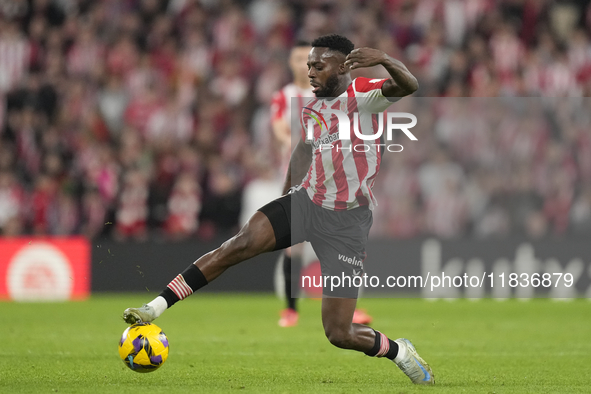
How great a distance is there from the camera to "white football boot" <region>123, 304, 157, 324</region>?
4945 millimetres

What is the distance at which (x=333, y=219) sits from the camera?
5.52 metres

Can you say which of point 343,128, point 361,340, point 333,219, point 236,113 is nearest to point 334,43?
point 343,128

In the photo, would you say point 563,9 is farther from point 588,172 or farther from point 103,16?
Answer: point 103,16

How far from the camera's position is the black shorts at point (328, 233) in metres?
5.39

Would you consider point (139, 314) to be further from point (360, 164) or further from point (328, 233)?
point (360, 164)

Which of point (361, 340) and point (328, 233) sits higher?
point (328, 233)

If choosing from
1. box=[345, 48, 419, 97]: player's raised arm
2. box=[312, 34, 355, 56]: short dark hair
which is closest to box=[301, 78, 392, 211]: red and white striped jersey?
box=[312, 34, 355, 56]: short dark hair

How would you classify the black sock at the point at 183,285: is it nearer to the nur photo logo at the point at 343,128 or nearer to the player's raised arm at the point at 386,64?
the nur photo logo at the point at 343,128

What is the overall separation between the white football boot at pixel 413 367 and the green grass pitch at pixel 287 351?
0.34 ft

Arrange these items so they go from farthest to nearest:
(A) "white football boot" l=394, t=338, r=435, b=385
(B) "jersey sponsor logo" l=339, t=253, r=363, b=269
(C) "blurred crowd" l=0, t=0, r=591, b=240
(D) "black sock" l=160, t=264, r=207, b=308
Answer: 1. (C) "blurred crowd" l=0, t=0, r=591, b=240
2. (A) "white football boot" l=394, t=338, r=435, b=385
3. (B) "jersey sponsor logo" l=339, t=253, r=363, b=269
4. (D) "black sock" l=160, t=264, r=207, b=308

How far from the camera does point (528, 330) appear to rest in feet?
29.7

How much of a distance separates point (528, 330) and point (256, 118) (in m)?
7.05

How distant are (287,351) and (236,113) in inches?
322

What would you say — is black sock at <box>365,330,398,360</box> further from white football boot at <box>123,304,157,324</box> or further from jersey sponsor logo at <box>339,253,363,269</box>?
white football boot at <box>123,304,157,324</box>
